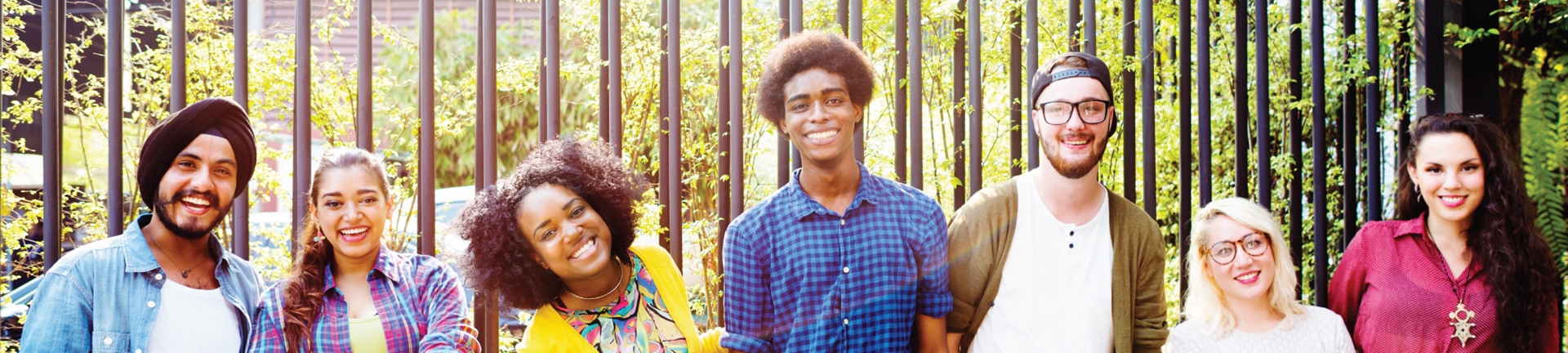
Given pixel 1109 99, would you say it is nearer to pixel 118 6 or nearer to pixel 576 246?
pixel 576 246

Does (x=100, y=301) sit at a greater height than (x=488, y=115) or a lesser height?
lesser

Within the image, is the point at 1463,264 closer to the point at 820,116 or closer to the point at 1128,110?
the point at 1128,110

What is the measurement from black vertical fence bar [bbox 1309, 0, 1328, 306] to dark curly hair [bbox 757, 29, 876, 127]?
227 centimetres

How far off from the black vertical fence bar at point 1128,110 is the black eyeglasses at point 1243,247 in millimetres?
655

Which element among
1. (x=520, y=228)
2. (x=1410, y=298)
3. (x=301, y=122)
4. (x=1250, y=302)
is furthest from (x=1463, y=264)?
(x=301, y=122)

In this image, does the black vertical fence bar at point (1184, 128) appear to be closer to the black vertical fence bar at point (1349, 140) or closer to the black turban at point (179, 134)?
the black vertical fence bar at point (1349, 140)

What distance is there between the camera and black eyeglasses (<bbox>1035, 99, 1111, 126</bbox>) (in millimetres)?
2947

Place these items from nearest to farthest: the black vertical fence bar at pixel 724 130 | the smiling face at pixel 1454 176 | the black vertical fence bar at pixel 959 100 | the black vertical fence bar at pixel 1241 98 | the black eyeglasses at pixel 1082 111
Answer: the black eyeglasses at pixel 1082 111 < the smiling face at pixel 1454 176 < the black vertical fence bar at pixel 724 130 < the black vertical fence bar at pixel 959 100 < the black vertical fence bar at pixel 1241 98

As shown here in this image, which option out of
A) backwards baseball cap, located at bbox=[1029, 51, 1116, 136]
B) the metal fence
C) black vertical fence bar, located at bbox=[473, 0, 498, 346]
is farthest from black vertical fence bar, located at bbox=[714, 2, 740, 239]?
backwards baseball cap, located at bbox=[1029, 51, 1116, 136]

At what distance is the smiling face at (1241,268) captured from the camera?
3.15 meters

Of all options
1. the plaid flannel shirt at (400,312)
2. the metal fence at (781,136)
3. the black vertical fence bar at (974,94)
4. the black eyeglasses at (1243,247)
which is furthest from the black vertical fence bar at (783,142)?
the black eyeglasses at (1243,247)

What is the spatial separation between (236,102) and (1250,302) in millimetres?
3175

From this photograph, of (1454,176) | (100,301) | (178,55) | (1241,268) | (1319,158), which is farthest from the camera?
(1319,158)

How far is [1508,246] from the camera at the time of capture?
3.25 metres
